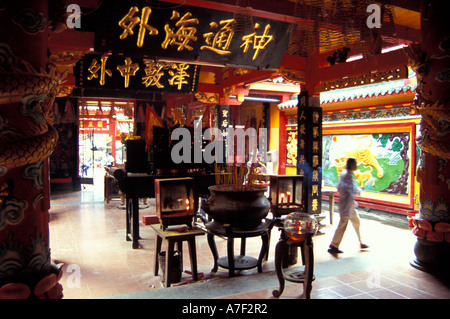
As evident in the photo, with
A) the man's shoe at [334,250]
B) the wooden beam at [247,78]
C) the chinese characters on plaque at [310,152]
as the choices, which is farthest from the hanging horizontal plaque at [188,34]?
the man's shoe at [334,250]

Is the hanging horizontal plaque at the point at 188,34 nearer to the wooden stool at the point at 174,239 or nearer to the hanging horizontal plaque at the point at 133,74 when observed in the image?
the hanging horizontal plaque at the point at 133,74

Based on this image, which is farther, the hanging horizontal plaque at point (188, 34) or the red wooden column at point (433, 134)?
the hanging horizontal plaque at point (188, 34)

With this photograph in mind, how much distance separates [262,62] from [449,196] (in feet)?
11.4

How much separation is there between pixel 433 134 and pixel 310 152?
326 centimetres

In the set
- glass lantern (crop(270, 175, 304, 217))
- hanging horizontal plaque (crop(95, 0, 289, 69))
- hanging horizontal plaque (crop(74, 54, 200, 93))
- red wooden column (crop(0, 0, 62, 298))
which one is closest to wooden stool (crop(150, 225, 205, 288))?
glass lantern (crop(270, 175, 304, 217))

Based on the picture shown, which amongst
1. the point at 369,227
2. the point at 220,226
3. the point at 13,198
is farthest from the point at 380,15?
the point at 369,227

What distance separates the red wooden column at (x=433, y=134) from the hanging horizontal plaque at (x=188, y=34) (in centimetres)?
211

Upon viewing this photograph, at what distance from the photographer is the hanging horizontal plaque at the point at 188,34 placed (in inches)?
179

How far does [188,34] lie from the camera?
16.6 ft

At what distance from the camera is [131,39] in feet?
15.6

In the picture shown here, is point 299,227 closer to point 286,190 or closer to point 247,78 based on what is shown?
point 286,190

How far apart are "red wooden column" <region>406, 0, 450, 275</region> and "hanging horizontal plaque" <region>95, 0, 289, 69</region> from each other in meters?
2.11

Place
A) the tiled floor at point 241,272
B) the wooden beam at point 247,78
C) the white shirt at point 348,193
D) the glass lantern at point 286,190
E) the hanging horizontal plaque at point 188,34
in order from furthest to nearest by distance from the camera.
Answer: the wooden beam at point 247,78 → the white shirt at point 348,193 → the glass lantern at point 286,190 → the hanging horizontal plaque at point 188,34 → the tiled floor at point 241,272
